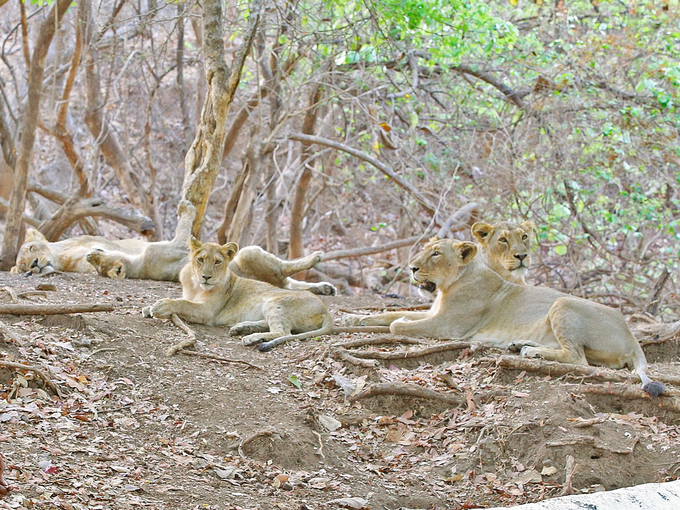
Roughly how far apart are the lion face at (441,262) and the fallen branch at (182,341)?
2061mm

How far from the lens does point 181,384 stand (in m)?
5.07

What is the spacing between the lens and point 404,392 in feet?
17.5

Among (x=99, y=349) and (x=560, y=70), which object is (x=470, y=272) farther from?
(x=560, y=70)

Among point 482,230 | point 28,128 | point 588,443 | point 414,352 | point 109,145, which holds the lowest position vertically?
point 588,443

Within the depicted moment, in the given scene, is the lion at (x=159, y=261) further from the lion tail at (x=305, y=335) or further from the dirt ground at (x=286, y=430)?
the dirt ground at (x=286, y=430)

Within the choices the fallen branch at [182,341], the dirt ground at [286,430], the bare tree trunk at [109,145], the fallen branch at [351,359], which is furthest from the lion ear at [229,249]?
the bare tree trunk at [109,145]

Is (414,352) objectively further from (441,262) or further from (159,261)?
(159,261)

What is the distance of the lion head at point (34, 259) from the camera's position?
8695 mm

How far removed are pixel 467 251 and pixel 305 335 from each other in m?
1.64

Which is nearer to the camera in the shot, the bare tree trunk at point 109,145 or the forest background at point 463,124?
the forest background at point 463,124

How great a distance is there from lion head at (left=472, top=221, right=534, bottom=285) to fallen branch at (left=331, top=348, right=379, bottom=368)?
2232 mm

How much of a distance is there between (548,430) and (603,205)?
7.85 m

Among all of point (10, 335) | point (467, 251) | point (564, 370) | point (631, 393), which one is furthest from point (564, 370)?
point (10, 335)

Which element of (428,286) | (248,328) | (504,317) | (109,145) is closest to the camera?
(248,328)
